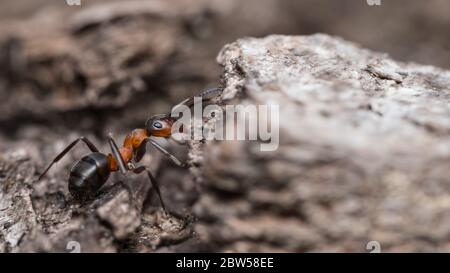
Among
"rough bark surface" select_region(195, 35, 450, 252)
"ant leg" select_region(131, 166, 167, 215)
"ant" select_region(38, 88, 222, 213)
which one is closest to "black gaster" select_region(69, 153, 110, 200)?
"ant" select_region(38, 88, 222, 213)

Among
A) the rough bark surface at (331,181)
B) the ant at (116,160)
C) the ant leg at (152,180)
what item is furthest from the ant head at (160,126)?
the rough bark surface at (331,181)

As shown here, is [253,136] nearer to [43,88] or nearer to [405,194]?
[405,194]

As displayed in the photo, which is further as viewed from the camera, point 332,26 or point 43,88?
point 332,26

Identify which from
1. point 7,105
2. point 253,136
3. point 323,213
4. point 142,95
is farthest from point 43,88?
point 323,213

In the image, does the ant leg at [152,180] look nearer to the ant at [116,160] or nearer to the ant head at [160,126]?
the ant at [116,160]

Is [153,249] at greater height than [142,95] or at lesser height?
lesser

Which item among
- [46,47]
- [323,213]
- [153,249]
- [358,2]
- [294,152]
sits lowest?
[153,249]

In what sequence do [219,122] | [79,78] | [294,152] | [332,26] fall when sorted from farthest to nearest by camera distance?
1. [332,26]
2. [79,78]
3. [219,122]
4. [294,152]
